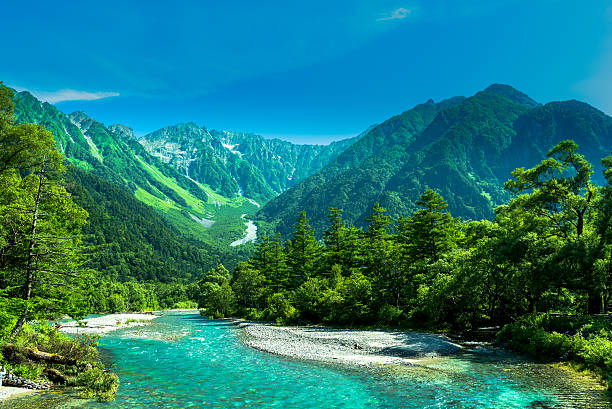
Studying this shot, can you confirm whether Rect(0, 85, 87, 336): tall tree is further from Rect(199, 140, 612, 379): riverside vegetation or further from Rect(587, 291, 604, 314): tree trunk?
Rect(587, 291, 604, 314): tree trunk

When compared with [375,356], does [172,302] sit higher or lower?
lower

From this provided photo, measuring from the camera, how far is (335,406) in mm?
17484

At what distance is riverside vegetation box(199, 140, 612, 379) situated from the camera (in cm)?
2717

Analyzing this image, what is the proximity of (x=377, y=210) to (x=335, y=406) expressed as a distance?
59.1 metres

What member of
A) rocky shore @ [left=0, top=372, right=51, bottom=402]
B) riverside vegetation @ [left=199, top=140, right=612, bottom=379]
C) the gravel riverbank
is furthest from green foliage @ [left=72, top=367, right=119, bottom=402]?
riverside vegetation @ [left=199, top=140, right=612, bottom=379]

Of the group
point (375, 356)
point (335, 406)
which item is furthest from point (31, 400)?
point (375, 356)

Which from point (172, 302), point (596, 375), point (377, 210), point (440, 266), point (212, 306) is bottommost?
point (172, 302)

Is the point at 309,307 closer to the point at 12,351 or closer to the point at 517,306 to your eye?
the point at 517,306

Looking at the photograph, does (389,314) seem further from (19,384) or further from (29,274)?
(29,274)

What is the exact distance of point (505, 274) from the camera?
120 ft

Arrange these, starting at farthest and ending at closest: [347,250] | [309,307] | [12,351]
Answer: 1. [347,250]
2. [309,307]
3. [12,351]

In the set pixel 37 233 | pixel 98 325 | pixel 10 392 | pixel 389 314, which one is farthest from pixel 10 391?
pixel 98 325

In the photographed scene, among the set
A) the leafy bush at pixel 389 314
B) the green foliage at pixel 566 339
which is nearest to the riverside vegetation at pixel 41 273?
the green foliage at pixel 566 339

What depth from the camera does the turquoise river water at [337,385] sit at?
56.5 ft
